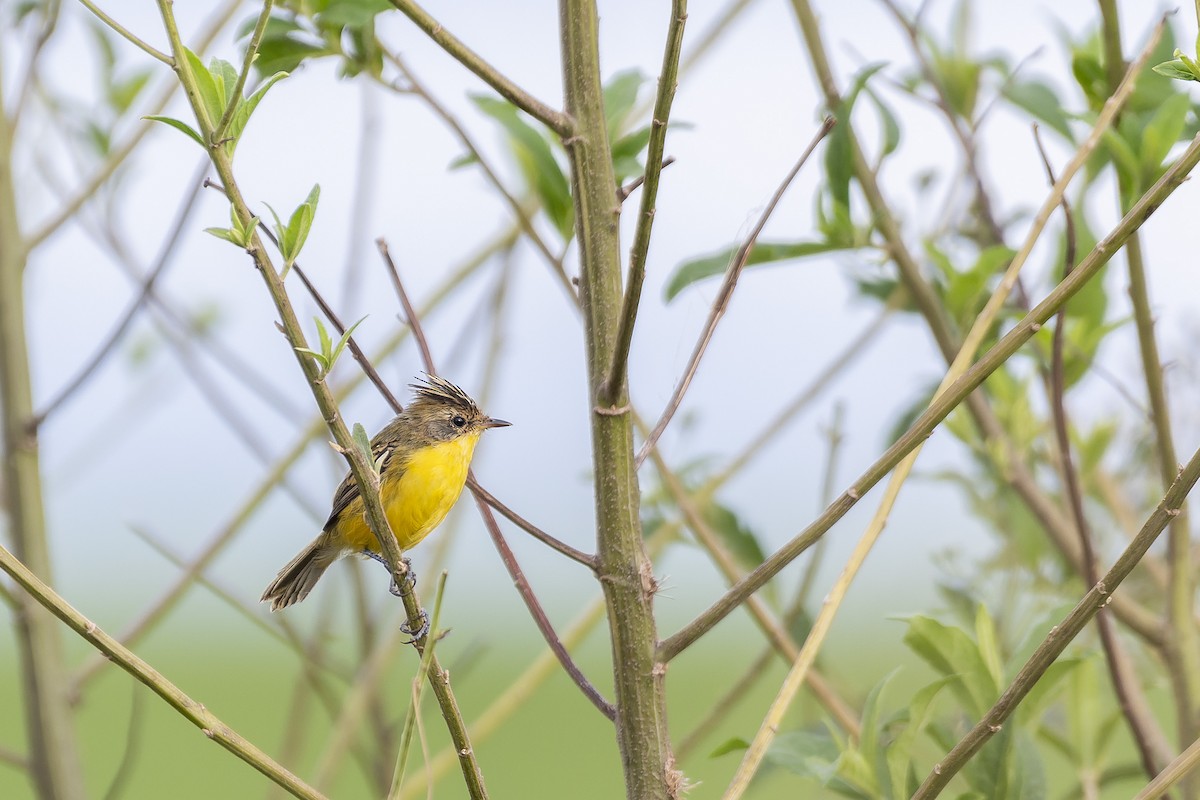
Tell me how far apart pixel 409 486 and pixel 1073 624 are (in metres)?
1.33

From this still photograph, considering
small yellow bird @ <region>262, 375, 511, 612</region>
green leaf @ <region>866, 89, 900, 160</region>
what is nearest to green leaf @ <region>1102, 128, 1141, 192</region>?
green leaf @ <region>866, 89, 900, 160</region>

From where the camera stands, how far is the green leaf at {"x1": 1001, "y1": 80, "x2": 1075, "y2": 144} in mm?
1764

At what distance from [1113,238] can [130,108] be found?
1.92 m

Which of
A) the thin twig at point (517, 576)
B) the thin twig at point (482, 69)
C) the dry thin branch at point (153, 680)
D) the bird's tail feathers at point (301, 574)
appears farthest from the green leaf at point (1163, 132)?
the bird's tail feathers at point (301, 574)

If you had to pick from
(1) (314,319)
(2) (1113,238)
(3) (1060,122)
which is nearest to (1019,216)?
(3) (1060,122)

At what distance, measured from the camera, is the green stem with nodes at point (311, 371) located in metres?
0.86

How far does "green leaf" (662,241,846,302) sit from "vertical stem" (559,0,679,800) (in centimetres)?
50

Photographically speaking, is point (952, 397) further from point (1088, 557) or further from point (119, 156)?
point (119, 156)

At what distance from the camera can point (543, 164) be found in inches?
62.4

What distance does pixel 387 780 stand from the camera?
6.32 feet

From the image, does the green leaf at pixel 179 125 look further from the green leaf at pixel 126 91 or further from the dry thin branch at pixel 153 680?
the green leaf at pixel 126 91

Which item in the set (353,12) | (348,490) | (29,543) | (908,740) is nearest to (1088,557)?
(908,740)

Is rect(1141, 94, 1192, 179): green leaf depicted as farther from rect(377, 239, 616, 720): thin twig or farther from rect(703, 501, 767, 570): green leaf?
rect(377, 239, 616, 720): thin twig

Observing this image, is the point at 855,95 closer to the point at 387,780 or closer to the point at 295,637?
the point at 295,637
